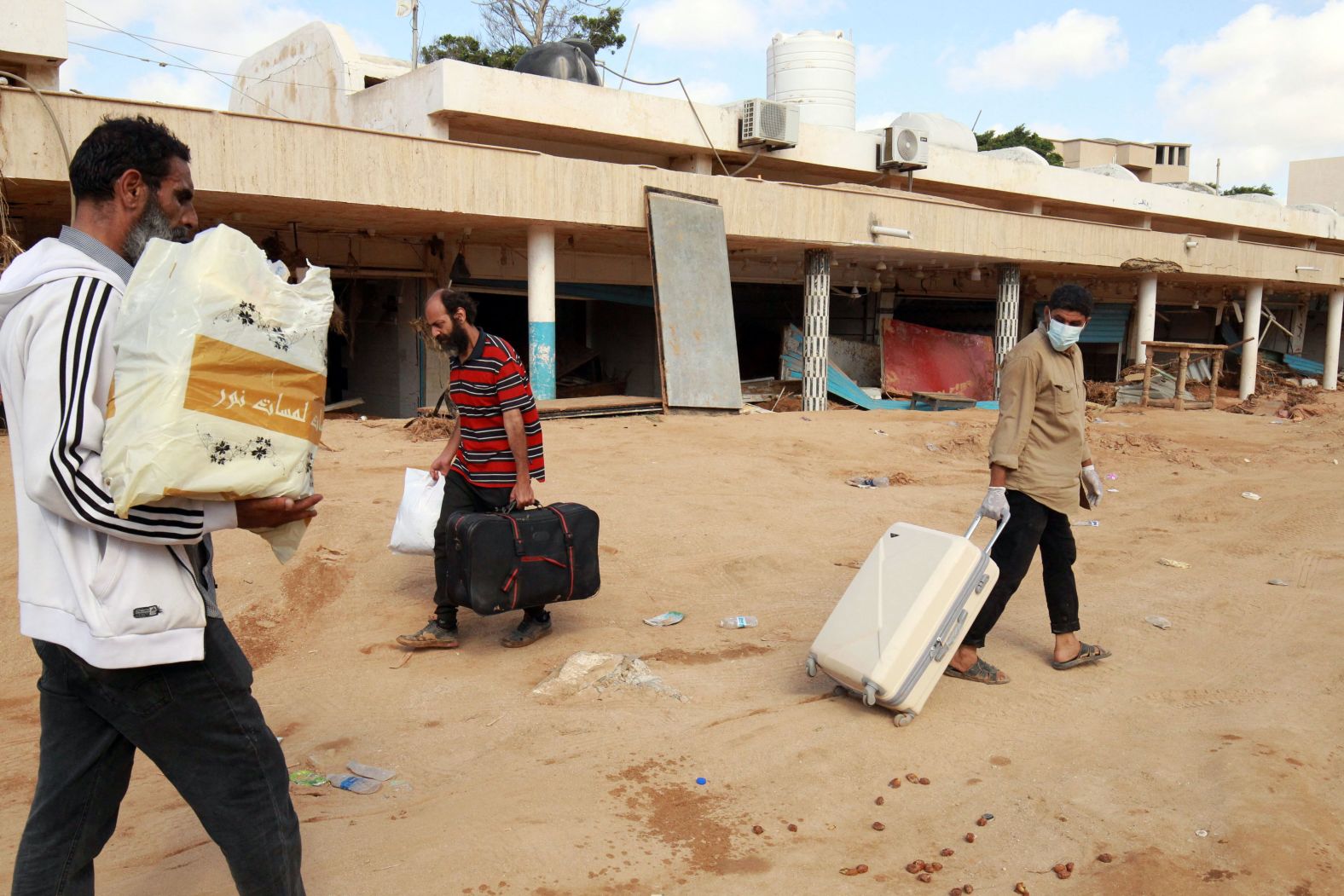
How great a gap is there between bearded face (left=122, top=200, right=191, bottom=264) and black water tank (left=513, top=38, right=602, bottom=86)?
1713cm

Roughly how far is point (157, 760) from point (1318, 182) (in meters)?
53.6

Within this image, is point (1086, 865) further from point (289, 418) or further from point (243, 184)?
point (243, 184)

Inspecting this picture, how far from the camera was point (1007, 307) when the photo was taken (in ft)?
66.1

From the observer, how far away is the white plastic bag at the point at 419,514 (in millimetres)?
5156

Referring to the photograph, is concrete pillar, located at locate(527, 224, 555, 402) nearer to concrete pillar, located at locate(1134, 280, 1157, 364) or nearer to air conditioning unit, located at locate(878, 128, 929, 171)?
air conditioning unit, located at locate(878, 128, 929, 171)

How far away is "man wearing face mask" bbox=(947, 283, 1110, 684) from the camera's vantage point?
436cm

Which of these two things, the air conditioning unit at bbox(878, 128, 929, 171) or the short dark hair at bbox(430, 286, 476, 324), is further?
the air conditioning unit at bbox(878, 128, 929, 171)

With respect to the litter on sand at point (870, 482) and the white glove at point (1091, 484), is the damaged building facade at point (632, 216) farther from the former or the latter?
the white glove at point (1091, 484)

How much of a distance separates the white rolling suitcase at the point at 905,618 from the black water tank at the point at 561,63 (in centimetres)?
1593

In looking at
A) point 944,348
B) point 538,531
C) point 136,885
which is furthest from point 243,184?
point 944,348

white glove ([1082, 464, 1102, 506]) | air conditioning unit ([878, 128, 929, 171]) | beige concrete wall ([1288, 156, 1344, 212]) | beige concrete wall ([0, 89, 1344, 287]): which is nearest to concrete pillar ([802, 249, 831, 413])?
beige concrete wall ([0, 89, 1344, 287])

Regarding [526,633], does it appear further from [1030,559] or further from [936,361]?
[936,361]

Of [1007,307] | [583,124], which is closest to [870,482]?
[583,124]

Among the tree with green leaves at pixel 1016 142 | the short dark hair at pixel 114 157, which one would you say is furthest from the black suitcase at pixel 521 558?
the tree with green leaves at pixel 1016 142
